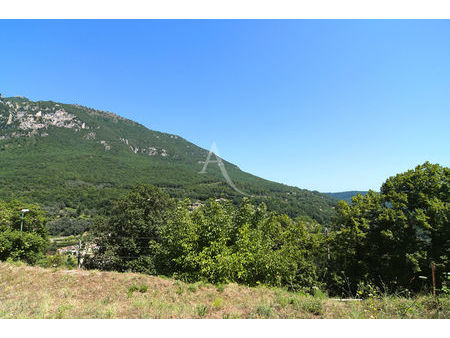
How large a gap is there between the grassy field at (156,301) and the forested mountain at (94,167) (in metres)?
45.9

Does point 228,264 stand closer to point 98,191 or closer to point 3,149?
point 98,191

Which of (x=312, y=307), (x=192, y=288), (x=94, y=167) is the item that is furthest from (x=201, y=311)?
(x=94, y=167)

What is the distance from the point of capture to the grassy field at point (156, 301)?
443 cm

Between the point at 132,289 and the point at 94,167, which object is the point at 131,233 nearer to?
the point at 132,289

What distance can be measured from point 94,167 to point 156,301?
5397 inches

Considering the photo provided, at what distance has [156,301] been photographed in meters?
6.15

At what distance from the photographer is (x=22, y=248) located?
1850cm

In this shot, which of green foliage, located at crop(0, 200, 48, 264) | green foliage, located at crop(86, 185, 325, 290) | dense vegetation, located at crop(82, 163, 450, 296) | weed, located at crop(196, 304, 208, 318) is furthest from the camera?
green foliage, located at crop(0, 200, 48, 264)

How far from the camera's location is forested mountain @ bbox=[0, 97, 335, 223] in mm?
83506

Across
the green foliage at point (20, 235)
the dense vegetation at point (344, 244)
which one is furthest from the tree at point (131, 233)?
the green foliage at point (20, 235)

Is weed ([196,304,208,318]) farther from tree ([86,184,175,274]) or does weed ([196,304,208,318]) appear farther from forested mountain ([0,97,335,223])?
forested mountain ([0,97,335,223])

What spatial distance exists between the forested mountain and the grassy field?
45.9m

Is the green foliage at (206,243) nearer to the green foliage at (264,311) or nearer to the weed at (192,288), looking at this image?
the weed at (192,288)

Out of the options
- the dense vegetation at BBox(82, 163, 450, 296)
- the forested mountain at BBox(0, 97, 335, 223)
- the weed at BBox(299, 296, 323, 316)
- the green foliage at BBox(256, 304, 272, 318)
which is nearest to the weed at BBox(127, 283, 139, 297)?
the dense vegetation at BBox(82, 163, 450, 296)
